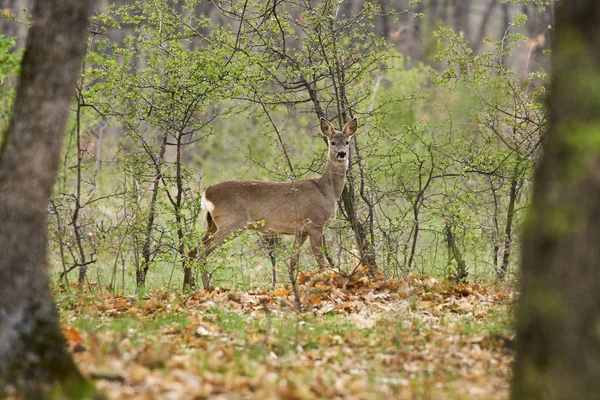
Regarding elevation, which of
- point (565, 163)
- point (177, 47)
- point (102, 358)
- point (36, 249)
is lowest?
point (102, 358)

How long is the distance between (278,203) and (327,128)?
1.23 metres

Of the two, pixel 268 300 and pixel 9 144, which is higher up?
pixel 9 144

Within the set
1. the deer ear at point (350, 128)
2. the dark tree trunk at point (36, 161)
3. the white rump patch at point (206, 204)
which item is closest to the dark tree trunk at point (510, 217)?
the deer ear at point (350, 128)

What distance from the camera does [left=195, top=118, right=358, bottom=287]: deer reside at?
36.2 feet

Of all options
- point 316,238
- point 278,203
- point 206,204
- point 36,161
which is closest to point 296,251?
point 316,238

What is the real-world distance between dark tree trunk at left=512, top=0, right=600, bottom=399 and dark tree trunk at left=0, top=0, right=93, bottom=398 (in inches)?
93.6

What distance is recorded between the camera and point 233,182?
1123 cm

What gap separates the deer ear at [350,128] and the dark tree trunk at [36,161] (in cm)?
647

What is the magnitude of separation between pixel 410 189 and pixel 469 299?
3215mm

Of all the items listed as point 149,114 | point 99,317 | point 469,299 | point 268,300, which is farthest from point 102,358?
point 149,114

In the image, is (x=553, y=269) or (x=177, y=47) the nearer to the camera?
(x=553, y=269)

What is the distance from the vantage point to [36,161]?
4383mm

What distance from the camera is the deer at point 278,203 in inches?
435

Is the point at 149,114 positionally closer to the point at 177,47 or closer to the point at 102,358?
the point at 177,47
